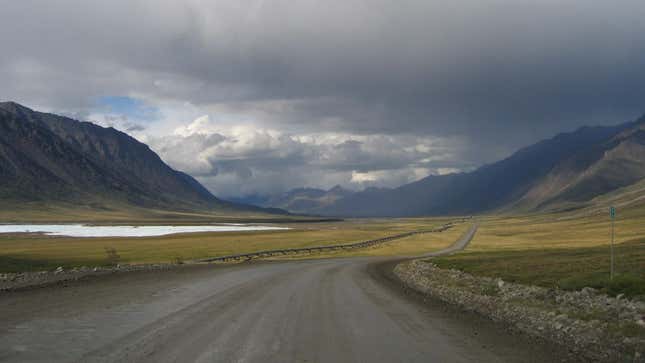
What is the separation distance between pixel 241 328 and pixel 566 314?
11.2m

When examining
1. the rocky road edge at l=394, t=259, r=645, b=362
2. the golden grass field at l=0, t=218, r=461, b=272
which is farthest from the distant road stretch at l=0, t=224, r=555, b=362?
the golden grass field at l=0, t=218, r=461, b=272

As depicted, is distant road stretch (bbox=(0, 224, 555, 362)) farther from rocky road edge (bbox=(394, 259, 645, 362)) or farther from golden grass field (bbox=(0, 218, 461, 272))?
golden grass field (bbox=(0, 218, 461, 272))

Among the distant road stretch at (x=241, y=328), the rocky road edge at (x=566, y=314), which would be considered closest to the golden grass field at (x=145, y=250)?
the distant road stretch at (x=241, y=328)

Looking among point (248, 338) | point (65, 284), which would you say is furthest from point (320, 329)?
point (65, 284)

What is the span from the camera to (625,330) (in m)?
15.4

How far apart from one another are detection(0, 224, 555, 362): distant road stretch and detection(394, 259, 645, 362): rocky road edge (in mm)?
1222

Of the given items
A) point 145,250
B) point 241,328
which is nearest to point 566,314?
point 241,328

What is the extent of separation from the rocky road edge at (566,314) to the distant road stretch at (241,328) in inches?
48.1

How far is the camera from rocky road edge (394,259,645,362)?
47.3ft

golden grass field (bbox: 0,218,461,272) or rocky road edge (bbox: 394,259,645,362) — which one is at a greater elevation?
golden grass field (bbox: 0,218,461,272)

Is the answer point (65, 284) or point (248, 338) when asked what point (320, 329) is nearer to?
point (248, 338)

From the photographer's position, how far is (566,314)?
18.7 meters

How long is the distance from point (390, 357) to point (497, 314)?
9098 mm

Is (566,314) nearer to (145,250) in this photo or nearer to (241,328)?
(241,328)
